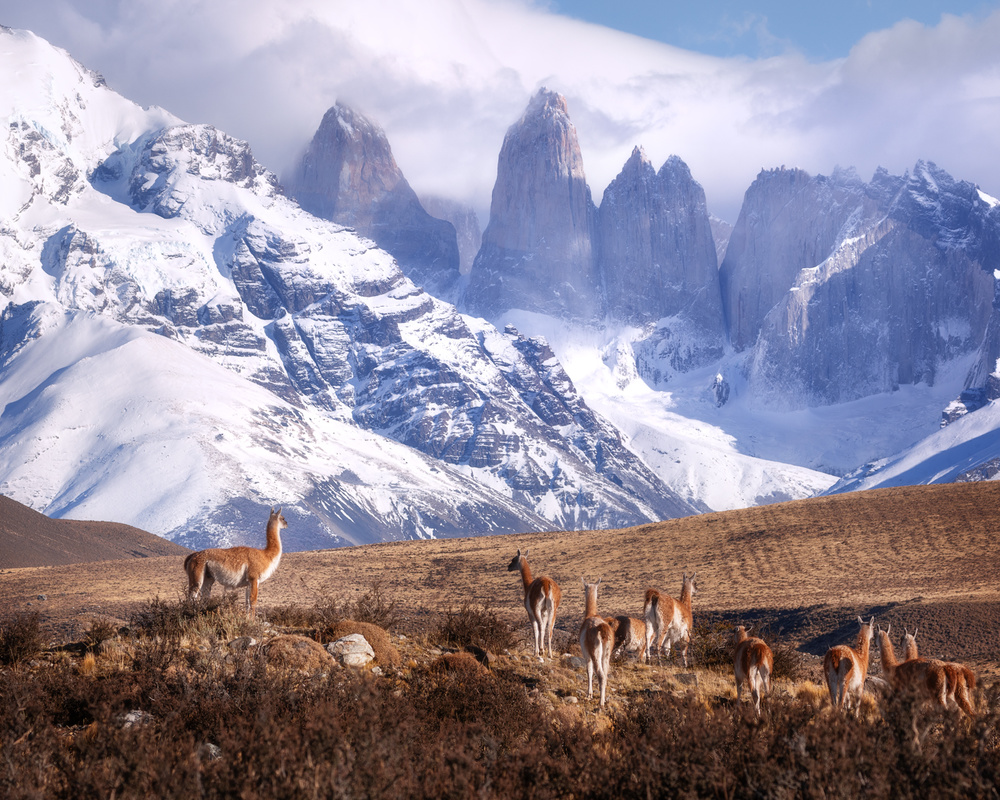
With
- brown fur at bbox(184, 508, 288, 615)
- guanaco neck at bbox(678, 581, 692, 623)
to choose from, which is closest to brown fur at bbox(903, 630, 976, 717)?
guanaco neck at bbox(678, 581, 692, 623)

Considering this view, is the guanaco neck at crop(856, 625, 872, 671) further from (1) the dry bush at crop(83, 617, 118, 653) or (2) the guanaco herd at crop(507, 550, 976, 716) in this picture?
(1) the dry bush at crop(83, 617, 118, 653)

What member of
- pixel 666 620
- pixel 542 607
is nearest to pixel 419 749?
pixel 542 607

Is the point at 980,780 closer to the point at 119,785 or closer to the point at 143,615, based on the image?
the point at 119,785

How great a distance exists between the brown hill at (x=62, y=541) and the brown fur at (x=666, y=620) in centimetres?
6740

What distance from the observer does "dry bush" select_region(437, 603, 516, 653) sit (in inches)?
604

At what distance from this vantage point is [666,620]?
1659 cm

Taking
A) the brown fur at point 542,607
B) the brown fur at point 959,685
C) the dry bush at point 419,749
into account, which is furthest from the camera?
the brown fur at point 542,607

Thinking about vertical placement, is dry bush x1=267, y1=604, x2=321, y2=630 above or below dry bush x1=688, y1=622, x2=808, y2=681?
above

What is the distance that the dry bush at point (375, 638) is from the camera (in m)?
12.9

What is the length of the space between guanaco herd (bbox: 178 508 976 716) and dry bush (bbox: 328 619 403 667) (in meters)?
1.81

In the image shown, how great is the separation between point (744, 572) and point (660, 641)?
96.4 feet

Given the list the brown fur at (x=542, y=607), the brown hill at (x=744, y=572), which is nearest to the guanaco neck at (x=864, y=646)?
the brown fur at (x=542, y=607)

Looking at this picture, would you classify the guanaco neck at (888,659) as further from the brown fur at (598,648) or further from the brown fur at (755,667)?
the brown fur at (598,648)

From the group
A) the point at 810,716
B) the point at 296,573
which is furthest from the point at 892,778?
the point at 296,573
